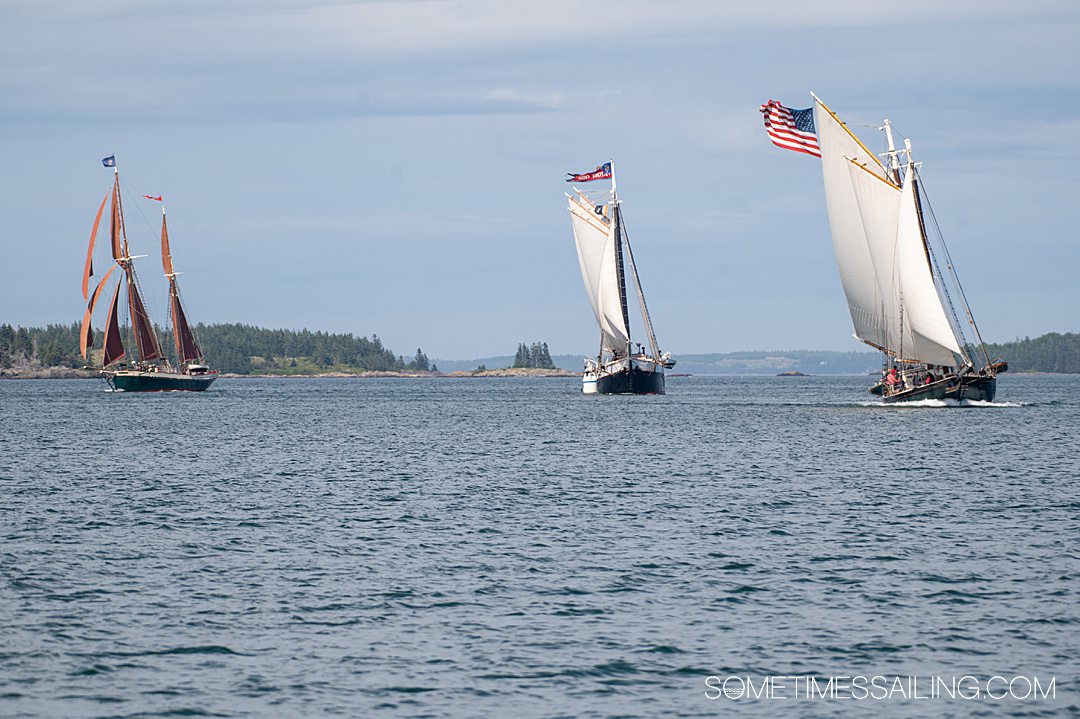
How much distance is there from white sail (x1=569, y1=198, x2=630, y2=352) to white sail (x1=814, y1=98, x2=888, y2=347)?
43.8m

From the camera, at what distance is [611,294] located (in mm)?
141750

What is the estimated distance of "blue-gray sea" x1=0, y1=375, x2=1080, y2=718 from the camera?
2248cm

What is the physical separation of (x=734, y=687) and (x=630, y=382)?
13090 cm

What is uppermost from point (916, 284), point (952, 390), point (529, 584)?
point (916, 284)

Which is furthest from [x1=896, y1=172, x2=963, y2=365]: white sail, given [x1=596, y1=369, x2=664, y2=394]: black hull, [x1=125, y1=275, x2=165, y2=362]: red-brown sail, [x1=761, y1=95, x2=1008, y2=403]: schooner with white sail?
[x1=125, y1=275, x2=165, y2=362]: red-brown sail

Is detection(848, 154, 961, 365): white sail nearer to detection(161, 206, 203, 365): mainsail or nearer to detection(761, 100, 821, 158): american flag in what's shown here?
detection(761, 100, 821, 158): american flag

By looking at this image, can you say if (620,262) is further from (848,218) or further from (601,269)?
(848,218)

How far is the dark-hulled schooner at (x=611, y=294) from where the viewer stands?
464 feet

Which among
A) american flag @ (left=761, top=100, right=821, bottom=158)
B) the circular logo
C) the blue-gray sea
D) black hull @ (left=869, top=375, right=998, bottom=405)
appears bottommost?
the circular logo

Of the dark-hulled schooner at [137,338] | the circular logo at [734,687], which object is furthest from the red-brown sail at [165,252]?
the circular logo at [734,687]

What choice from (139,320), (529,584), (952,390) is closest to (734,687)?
(529,584)

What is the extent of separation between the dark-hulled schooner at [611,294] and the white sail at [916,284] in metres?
46.9

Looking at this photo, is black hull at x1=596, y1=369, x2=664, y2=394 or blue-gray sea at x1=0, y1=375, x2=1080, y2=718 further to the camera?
black hull at x1=596, y1=369, x2=664, y2=394

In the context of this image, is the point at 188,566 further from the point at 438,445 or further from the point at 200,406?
the point at 200,406
